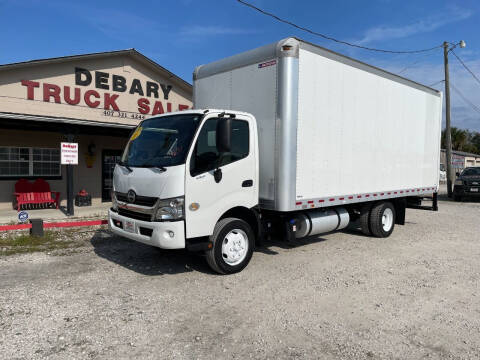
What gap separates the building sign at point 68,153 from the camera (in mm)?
10086

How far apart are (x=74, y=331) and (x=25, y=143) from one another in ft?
35.9

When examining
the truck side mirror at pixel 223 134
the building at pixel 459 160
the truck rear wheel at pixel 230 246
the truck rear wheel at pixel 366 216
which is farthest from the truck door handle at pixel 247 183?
the building at pixel 459 160

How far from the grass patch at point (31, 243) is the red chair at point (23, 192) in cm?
457

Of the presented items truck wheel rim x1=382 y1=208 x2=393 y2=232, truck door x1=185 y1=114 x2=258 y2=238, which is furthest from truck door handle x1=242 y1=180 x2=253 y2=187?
truck wheel rim x1=382 y1=208 x2=393 y2=232

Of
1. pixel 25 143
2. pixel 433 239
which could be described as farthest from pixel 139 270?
pixel 25 143

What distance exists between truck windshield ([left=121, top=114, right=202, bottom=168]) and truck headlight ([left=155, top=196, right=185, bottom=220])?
0.51 meters

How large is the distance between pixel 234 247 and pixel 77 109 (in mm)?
10971

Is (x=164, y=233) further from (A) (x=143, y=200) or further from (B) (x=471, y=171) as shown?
(B) (x=471, y=171)

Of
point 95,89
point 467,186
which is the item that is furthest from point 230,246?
point 467,186

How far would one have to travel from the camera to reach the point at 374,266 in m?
6.07

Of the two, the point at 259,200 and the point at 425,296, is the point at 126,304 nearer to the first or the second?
the point at 259,200

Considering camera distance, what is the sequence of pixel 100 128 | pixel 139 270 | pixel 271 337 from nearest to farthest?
pixel 271 337 < pixel 139 270 < pixel 100 128

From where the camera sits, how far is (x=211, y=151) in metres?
4.96

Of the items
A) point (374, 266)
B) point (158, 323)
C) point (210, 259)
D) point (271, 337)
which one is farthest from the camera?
point (374, 266)
